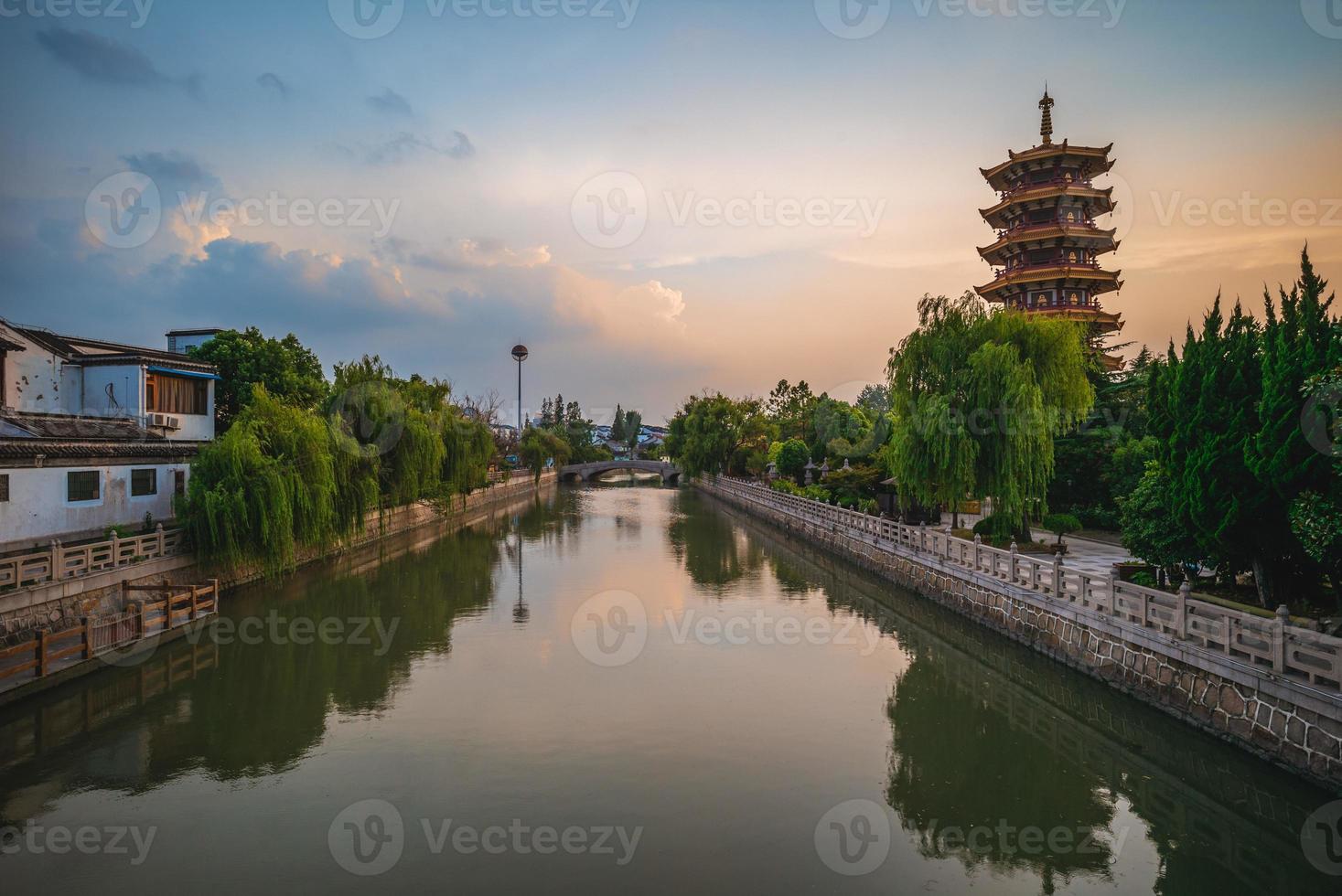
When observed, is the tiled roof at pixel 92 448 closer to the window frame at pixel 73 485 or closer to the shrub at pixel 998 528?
the window frame at pixel 73 485

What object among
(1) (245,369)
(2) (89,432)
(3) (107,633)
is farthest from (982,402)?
(1) (245,369)

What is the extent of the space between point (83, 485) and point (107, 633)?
479cm

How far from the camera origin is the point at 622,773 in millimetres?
8453

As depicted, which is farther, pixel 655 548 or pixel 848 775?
pixel 655 548

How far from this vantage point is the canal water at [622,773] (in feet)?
21.8

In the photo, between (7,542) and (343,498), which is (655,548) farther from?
(7,542)

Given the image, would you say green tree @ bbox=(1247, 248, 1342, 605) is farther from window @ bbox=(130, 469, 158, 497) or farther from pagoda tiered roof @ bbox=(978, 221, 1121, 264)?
window @ bbox=(130, 469, 158, 497)

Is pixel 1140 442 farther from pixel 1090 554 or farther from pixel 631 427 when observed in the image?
pixel 631 427

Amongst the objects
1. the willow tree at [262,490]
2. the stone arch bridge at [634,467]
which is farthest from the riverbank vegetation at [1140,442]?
the stone arch bridge at [634,467]

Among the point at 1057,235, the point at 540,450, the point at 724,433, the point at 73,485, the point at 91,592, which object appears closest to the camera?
the point at 91,592

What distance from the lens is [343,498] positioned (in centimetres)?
2041

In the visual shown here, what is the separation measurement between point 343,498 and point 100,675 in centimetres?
928

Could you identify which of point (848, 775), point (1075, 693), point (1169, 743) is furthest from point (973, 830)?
point (1075, 693)

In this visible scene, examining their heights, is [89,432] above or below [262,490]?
above
